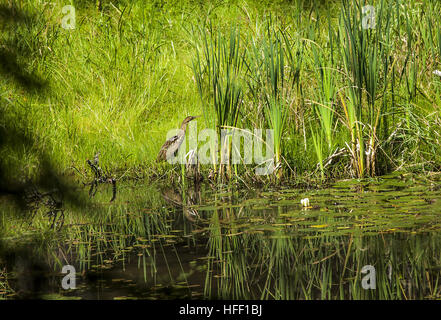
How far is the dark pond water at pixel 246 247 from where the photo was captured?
11.5 ft

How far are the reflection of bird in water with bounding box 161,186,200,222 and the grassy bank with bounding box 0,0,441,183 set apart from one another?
23.9 inches

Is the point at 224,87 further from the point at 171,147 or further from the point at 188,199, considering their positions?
the point at 188,199

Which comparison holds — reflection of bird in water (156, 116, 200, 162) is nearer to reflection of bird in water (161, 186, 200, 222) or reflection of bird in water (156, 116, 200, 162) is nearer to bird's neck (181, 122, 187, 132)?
bird's neck (181, 122, 187, 132)

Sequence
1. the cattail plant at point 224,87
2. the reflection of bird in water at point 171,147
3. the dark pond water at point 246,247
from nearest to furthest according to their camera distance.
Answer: the dark pond water at point 246,247 < the cattail plant at point 224,87 < the reflection of bird in water at point 171,147

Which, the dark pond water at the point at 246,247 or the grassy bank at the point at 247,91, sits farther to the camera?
the grassy bank at the point at 247,91

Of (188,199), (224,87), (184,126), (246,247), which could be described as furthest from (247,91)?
(246,247)

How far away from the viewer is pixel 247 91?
7090 millimetres

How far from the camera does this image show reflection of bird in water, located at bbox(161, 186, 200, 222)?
5137mm

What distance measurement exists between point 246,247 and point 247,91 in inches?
124

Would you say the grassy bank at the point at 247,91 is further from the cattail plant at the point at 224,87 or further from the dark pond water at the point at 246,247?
the dark pond water at the point at 246,247

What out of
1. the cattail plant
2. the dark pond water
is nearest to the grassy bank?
the cattail plant

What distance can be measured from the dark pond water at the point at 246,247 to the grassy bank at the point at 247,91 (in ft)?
1.84

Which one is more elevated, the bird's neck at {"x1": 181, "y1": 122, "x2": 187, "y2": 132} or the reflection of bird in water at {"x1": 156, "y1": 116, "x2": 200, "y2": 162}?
the bird's neck at {"x1": 181, "y1": 122, "x2": 187, "y2": 132}

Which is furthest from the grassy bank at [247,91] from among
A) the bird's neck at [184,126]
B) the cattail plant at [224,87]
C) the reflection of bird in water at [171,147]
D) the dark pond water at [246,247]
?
the dark pond water at [246,247]
